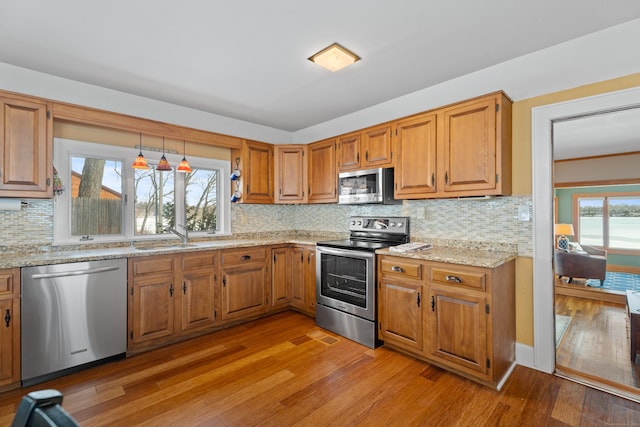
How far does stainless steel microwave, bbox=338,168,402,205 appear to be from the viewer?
3178 millimetres

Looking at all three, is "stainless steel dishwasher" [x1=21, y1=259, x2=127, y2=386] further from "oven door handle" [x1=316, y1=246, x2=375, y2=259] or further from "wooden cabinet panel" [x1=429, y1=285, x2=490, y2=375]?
"wooden cabinet panel" [x1=429, y1=285, x2=490, y2=375]

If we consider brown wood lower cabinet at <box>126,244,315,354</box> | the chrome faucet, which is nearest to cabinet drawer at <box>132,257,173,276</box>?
brown wood lower cabinet at <box>126,244,315,354</box>

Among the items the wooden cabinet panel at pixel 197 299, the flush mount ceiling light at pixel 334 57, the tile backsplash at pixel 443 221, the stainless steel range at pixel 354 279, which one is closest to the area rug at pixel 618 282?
the tile backsplash at pixel 443 221

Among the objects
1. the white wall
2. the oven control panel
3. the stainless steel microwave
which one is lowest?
the oven control panel

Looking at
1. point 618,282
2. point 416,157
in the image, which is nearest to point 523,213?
point 416,157

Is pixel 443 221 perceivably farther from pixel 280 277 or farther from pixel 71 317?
pixel 71 317

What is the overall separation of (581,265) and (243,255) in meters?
4.99

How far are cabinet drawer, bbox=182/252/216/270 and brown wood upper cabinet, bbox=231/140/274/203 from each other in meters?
0.94

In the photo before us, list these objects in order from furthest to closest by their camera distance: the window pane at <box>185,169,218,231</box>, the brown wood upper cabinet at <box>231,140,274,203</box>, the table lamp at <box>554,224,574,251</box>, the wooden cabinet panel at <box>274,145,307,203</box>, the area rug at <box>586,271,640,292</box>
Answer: the table lamp at <box>554,224,574,251</box> → the area rug at <box>586,271,640,292</box> → the wooden cabinet panel at <box>274,145,307,203</box> → the brown wood upper cabinet at <box>231,140,274,203</box> → the window pane at <box>185,169,218,231</box>

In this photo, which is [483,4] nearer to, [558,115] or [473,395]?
[558,115]

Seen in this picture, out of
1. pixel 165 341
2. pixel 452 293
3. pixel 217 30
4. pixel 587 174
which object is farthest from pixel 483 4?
pixel 587 174

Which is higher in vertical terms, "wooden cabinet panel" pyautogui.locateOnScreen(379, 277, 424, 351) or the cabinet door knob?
the cabinet door knob

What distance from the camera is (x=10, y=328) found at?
7.17 ft

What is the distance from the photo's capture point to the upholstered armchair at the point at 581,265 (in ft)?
14.7
